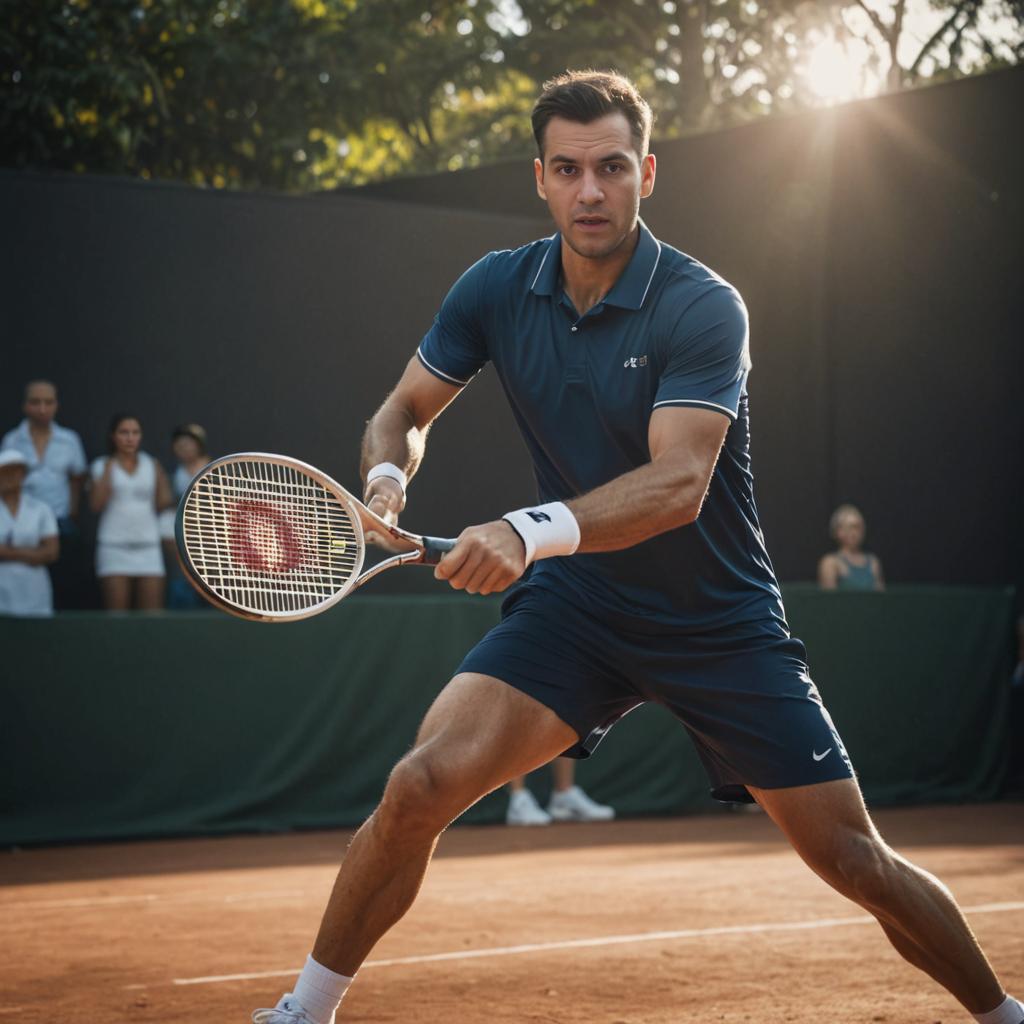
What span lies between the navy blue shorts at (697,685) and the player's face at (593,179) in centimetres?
84

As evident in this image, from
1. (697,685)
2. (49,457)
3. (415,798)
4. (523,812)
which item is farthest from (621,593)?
(49,457)

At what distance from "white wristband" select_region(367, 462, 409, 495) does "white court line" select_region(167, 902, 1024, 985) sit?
7.02 ft

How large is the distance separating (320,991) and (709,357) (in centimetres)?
160

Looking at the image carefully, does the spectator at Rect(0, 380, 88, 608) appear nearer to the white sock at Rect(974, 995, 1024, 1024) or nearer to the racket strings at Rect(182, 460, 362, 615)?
the racket strings at Rect(182, 460, 362, 615)

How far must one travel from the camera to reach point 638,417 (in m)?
3.94

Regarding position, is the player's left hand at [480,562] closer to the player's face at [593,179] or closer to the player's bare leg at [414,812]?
the player's bare leg at [414,812]

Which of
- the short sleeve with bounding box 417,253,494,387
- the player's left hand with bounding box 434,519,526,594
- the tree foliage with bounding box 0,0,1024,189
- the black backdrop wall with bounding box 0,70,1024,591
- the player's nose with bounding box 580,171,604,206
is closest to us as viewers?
the player's left hand with bounding box 434,519,526,594

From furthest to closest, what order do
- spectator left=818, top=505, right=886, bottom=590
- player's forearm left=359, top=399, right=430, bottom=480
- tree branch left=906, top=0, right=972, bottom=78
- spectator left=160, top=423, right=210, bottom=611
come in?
1. tree branch left=906, top=0, right=972, bottom=78
2. spectator left=818, top=505, right=886, bottom=590
3. spectator left=160, top=423, right=210, bottom=611
4. player's forearm left=359, top=399, right=430, bottom=480

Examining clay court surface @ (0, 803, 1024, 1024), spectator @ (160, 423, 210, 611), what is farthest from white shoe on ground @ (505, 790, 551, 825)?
spectator @ (160, 423, 210, 611)

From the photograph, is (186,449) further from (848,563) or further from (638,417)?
(638,417)

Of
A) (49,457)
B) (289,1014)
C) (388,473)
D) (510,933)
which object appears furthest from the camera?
(49,457)

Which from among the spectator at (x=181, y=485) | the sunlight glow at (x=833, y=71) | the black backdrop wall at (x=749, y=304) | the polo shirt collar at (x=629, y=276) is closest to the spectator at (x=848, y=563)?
the black backdrop wall at (x=749, y=304)

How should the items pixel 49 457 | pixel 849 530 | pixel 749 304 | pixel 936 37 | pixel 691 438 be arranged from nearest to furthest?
1. pixel 691 438
2. pixel 49 457
3. pixel 849 530
4. pixel 749 304
5. pixel 936 37

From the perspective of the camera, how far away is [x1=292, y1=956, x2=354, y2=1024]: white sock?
3.82m
